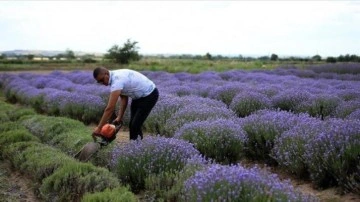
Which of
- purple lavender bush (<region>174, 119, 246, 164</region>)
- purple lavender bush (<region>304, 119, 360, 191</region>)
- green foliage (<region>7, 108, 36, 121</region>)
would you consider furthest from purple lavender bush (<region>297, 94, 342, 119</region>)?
green foliage (<region>7, 108, 36, 121</region>)

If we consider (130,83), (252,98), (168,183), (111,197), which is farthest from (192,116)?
(111,197)

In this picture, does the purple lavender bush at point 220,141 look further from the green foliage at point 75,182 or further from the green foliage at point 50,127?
the green foliage at point 50,127

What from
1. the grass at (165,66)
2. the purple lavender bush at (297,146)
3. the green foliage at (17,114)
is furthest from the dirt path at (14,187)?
the grass at (165,66)

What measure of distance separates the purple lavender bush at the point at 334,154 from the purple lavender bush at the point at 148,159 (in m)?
1.28

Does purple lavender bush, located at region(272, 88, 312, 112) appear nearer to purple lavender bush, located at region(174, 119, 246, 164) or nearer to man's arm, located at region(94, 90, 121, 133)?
purple lavender bush, located at region(174, 119, 246, 164)

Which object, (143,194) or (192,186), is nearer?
(192,186)

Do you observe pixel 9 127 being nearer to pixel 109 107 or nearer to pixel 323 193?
pixel 109 107

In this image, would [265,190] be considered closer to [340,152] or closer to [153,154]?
[340,152]

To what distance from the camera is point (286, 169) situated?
516cm

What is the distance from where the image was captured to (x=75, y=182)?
4406 millimetres

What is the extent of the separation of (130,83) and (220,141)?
144 centimetres

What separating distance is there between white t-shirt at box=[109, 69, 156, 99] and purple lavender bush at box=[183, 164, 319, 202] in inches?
92.1

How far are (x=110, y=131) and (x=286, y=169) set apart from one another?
2.27 metres

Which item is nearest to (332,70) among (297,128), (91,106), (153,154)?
(91,106)
